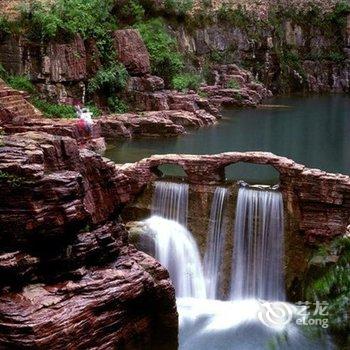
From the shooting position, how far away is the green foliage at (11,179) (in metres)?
9.33

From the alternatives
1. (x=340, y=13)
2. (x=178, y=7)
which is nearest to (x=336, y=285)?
(x=178, y=7)

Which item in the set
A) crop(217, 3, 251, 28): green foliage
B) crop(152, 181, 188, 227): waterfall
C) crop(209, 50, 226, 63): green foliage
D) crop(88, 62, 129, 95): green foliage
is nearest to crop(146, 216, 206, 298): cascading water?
crop(152, 181, 188, 227): waterfall

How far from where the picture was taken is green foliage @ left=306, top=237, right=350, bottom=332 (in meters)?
12.2

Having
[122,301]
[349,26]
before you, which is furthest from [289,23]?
[122,301]

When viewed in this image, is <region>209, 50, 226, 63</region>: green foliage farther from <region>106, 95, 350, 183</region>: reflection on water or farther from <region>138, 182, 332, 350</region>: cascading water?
<region>138, 182, 332, 350</region>: cascading water

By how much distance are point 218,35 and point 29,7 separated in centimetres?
2265

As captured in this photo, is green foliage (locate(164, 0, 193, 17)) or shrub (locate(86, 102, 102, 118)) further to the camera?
green foliage (locate(164, 0, 193, 17))

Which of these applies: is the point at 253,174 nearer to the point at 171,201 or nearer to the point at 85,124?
the point at 171,201

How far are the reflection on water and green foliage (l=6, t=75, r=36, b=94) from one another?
5.40 m

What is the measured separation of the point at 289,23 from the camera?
55.3 metres

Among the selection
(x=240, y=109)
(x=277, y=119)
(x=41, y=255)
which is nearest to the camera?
(x=41, y=255)

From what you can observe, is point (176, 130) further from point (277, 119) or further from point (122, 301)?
point (122, 301)

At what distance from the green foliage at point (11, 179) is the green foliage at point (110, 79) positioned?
22025 millimetres

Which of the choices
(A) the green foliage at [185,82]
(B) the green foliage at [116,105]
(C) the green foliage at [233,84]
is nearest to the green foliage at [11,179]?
(B) the green foliage at [116,105]
